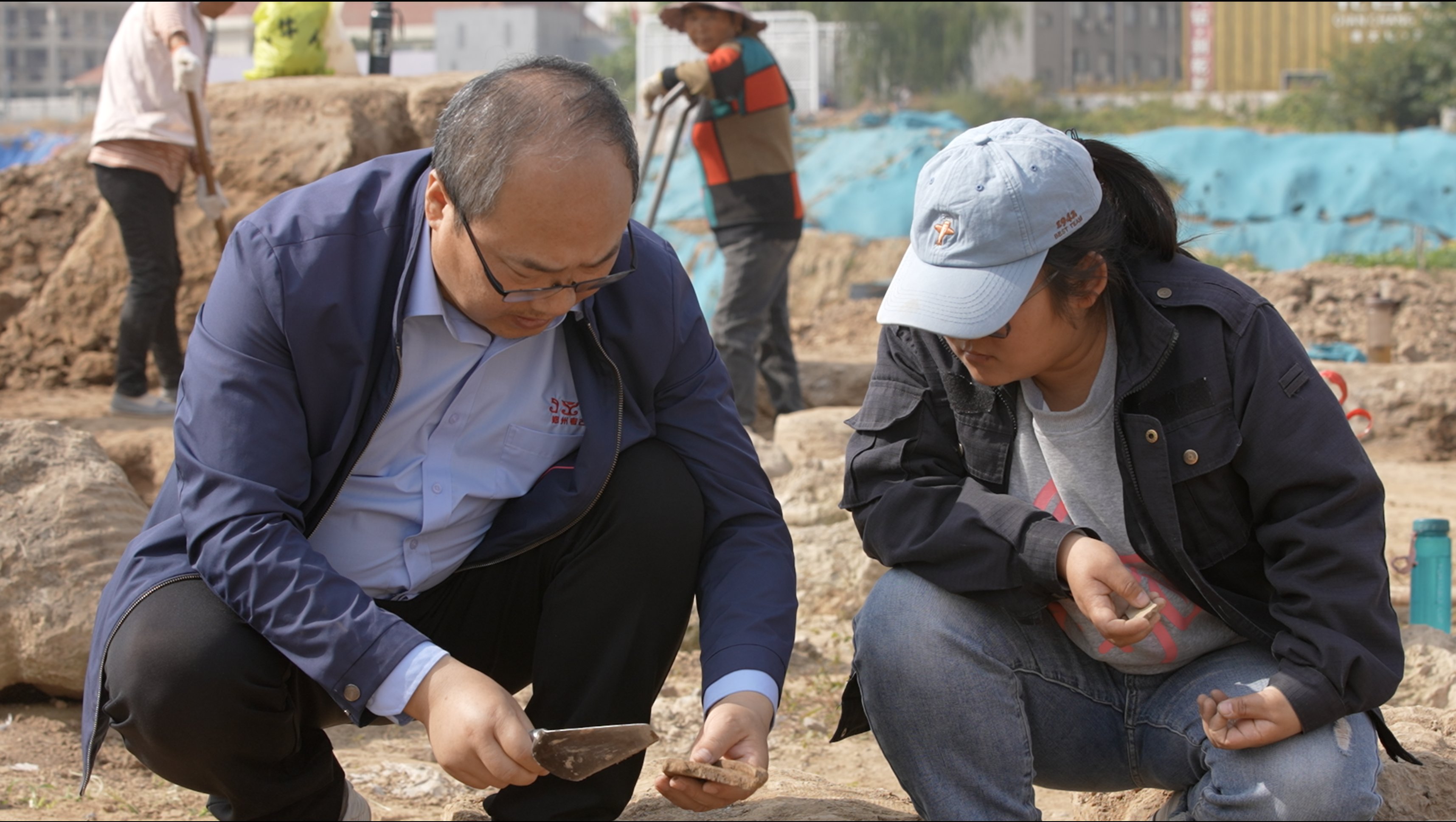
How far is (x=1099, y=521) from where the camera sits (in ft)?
5.57

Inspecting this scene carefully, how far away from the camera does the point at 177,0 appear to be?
15.2 ft

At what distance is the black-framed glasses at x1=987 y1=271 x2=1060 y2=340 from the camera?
5.17ft

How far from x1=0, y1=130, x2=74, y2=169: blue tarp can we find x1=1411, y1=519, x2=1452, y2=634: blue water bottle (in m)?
21.6

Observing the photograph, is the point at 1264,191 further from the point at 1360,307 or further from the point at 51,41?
the point at 51,41

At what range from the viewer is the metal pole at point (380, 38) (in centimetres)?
709

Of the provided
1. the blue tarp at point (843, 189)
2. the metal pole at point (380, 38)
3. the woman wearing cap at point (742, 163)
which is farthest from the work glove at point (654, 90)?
the blue tarp at point (843, 189)

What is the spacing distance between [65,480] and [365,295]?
4.19 ft

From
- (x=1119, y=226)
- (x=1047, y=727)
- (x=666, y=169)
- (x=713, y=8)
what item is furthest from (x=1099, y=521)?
(x=666, y=169)

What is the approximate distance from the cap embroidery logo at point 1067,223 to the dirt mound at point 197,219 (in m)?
5.12

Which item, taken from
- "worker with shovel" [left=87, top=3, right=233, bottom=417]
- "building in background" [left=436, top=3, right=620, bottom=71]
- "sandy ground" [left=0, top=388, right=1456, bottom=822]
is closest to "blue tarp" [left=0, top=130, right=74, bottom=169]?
"building in background" [left=436, top=3, right=620, bottom=71]

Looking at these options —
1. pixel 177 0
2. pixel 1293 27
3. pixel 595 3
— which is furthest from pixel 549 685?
pixel 595 3

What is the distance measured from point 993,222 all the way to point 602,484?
630mm

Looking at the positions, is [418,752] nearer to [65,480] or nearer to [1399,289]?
[65,480]

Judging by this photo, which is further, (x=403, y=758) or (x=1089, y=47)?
(x=1089, y=47)
